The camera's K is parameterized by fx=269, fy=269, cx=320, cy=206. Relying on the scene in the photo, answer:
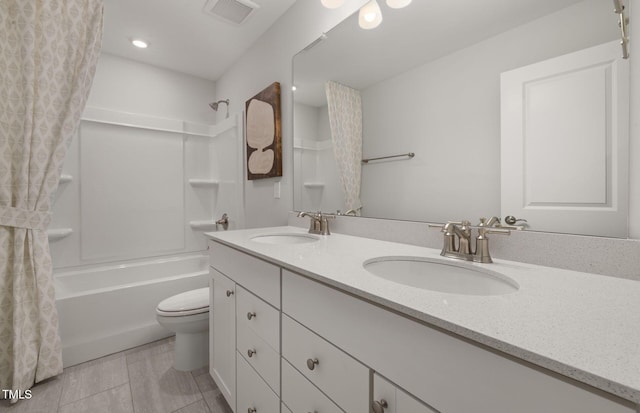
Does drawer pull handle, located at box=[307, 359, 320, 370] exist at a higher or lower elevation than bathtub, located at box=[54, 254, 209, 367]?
higher

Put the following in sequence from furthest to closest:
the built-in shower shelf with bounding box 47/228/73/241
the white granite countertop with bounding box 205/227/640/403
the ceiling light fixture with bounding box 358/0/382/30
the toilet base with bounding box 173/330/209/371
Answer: the built-in shower shelf with bounding box 47/228/73/241 → the toilet base with bounding box 173/330/209/371 → the ceiling light fixture with bounding box 358/0/382/30 → the white granite countertop with bounding box 205/227/640/403

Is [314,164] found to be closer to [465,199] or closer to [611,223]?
[465,199]

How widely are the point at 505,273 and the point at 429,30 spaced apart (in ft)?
3.26

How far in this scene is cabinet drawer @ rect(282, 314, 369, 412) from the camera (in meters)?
0.64

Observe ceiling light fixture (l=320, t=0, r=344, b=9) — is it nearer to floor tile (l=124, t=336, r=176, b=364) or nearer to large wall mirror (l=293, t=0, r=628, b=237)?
large wall mirror (l=293, t=0, r=628, b=237)

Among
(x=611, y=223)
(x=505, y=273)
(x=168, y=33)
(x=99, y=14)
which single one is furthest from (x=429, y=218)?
(x=168, y=33)

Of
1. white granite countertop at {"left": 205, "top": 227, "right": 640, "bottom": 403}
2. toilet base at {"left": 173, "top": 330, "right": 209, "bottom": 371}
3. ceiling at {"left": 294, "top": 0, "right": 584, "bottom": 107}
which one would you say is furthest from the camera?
toilet base at {"left": 173, "top": 330, "right": 209, "bottom": 371}

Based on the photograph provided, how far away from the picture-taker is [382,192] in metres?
1.29

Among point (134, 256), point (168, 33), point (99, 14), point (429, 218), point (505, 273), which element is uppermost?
point (168, 33)

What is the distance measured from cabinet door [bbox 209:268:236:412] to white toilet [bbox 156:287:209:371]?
0.76 feet

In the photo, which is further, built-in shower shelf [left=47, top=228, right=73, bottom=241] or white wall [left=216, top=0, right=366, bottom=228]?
built-in shower shelf [left=47, top=228, right=73, bottom=241]

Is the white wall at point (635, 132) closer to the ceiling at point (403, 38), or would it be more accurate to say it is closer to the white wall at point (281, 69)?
the ceiling at point (403, 38)

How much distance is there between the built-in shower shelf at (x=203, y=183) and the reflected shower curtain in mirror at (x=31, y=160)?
134 centimetres

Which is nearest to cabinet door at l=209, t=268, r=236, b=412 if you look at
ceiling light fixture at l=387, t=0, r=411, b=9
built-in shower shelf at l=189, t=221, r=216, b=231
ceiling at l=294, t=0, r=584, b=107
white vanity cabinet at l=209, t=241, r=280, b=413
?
white vanity cabinet at l=209, t=241, r=280, b=413
